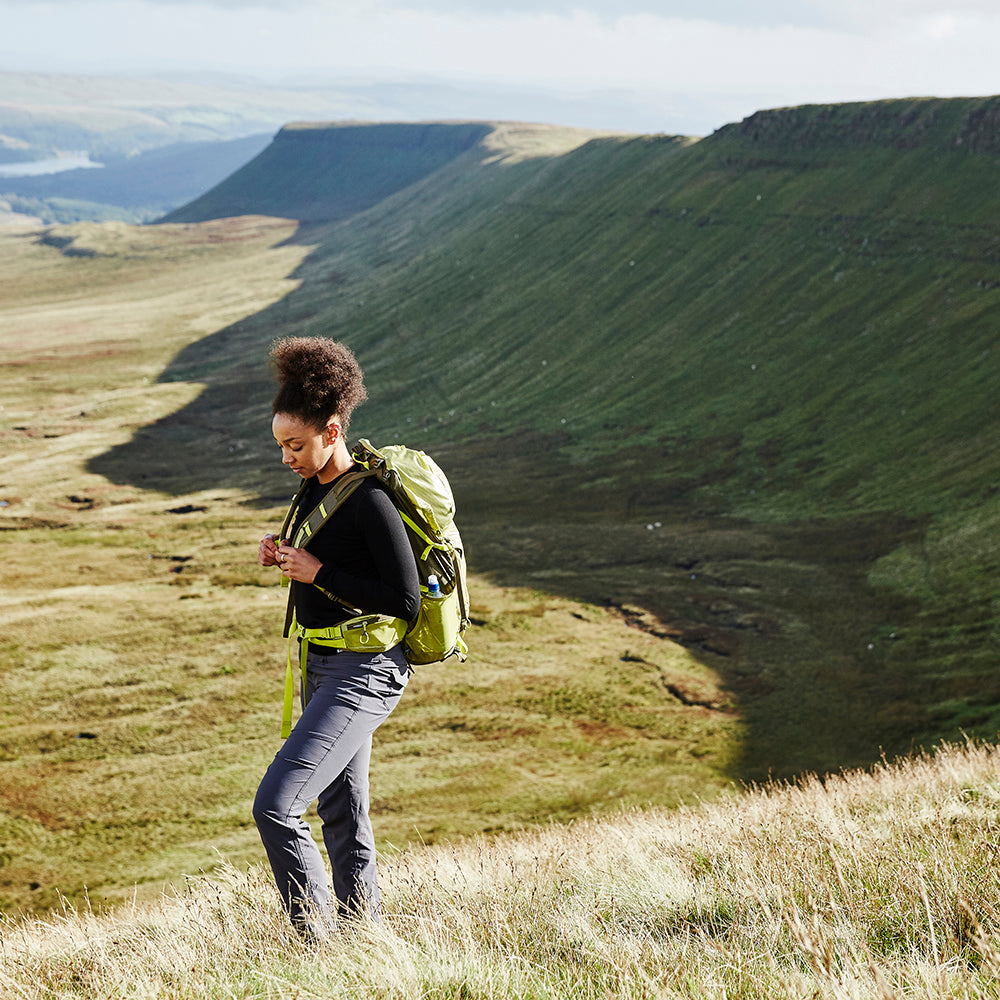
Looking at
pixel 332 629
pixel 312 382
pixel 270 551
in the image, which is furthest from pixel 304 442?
pixel 332 629

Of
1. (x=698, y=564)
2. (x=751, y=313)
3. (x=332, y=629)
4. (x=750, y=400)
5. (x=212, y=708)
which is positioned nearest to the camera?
(x=332, y=629)

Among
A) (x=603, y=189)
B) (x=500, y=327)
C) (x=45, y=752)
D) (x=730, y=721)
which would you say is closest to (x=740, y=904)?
(x=730, y=721)

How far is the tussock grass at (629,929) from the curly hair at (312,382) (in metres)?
3.08

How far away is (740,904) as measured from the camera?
221 inches

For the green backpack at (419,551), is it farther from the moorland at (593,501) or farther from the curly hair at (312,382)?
the moorland at (593,501)

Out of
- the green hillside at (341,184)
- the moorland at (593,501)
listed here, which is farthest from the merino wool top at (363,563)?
the green hillside at (341,184)

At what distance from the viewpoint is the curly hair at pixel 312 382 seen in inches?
230

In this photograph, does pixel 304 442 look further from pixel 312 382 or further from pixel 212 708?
pixel 212 708

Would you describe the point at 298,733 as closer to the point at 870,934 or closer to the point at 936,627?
the point at 870,934

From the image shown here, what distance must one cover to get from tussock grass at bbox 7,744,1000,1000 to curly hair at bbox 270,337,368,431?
308 centimetres

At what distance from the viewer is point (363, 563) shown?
19.3 ft

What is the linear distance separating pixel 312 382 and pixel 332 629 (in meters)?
1.54

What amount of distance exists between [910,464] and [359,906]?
113 ft

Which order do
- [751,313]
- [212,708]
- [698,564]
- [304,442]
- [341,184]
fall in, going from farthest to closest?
[341,184], [751,313], [698,564], [212,708], [304,442]
